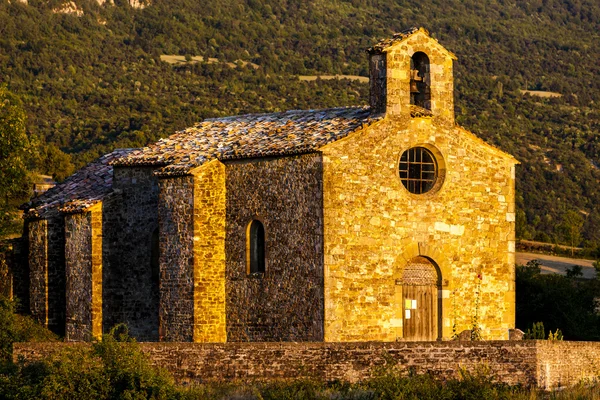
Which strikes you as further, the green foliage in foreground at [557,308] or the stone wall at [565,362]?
the green foliage in foreground at [557,308]

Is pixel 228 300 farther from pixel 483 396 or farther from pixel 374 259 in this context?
pixel 483 396

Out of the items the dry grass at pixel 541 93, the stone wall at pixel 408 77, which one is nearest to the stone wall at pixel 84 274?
the stone wall at pixel 408 77

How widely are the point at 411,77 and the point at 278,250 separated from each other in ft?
19.4

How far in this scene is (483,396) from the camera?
95.2 ft

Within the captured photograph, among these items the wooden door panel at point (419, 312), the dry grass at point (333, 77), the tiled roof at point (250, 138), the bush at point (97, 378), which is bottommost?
the bush at point (97, 378)

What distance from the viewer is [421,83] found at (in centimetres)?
3809

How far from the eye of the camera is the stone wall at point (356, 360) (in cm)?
3050

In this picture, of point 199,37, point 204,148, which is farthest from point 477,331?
point 199,37

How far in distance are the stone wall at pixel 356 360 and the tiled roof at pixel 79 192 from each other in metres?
11.0

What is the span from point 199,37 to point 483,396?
79792mm

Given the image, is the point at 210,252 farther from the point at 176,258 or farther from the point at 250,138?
the point at 250,138

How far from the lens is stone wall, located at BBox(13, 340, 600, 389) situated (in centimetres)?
3050

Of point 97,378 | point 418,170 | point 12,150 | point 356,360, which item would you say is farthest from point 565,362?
point 12,150

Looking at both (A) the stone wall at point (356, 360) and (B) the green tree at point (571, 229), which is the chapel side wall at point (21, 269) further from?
(B) the green tree at point (571, 229)
